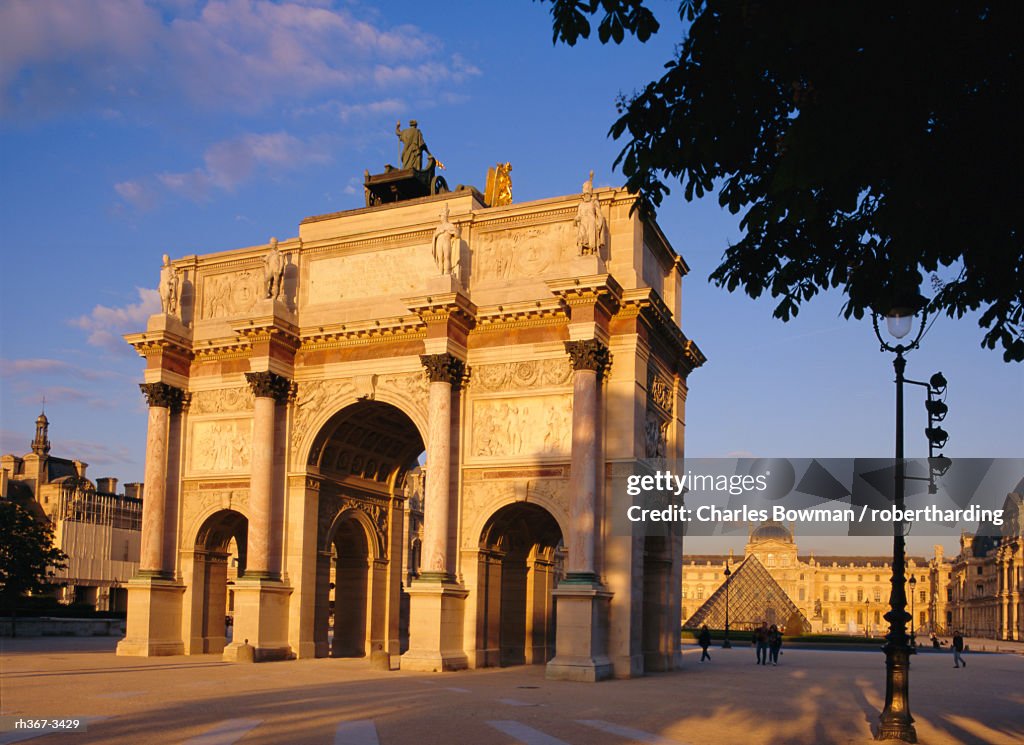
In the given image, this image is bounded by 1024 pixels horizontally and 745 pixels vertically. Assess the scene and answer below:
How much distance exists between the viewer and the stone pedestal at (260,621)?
34.0 m

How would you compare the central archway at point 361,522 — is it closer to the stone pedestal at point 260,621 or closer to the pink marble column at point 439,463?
the stone pedestal at point 260,621

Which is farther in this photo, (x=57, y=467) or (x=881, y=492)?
(x=57, y=467)

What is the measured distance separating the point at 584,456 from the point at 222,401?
1458cm

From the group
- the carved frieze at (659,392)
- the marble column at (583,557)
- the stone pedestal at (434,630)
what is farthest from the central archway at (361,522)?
the carved frieze at (659,392)

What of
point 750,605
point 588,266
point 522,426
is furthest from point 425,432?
point 750,605

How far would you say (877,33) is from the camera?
7.82 m

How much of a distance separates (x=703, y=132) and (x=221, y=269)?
32.7 m

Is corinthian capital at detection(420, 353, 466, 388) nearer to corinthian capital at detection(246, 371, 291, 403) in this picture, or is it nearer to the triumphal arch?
the triumphal arch

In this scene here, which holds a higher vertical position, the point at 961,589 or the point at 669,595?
the point at 669,595

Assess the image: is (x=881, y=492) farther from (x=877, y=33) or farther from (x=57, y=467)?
(x=57, y=467)

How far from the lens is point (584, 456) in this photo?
102 feet

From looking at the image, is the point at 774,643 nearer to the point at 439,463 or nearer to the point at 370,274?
the point at 439,463

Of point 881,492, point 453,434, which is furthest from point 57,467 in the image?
point 881,492

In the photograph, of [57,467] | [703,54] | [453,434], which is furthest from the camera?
[57,467]
